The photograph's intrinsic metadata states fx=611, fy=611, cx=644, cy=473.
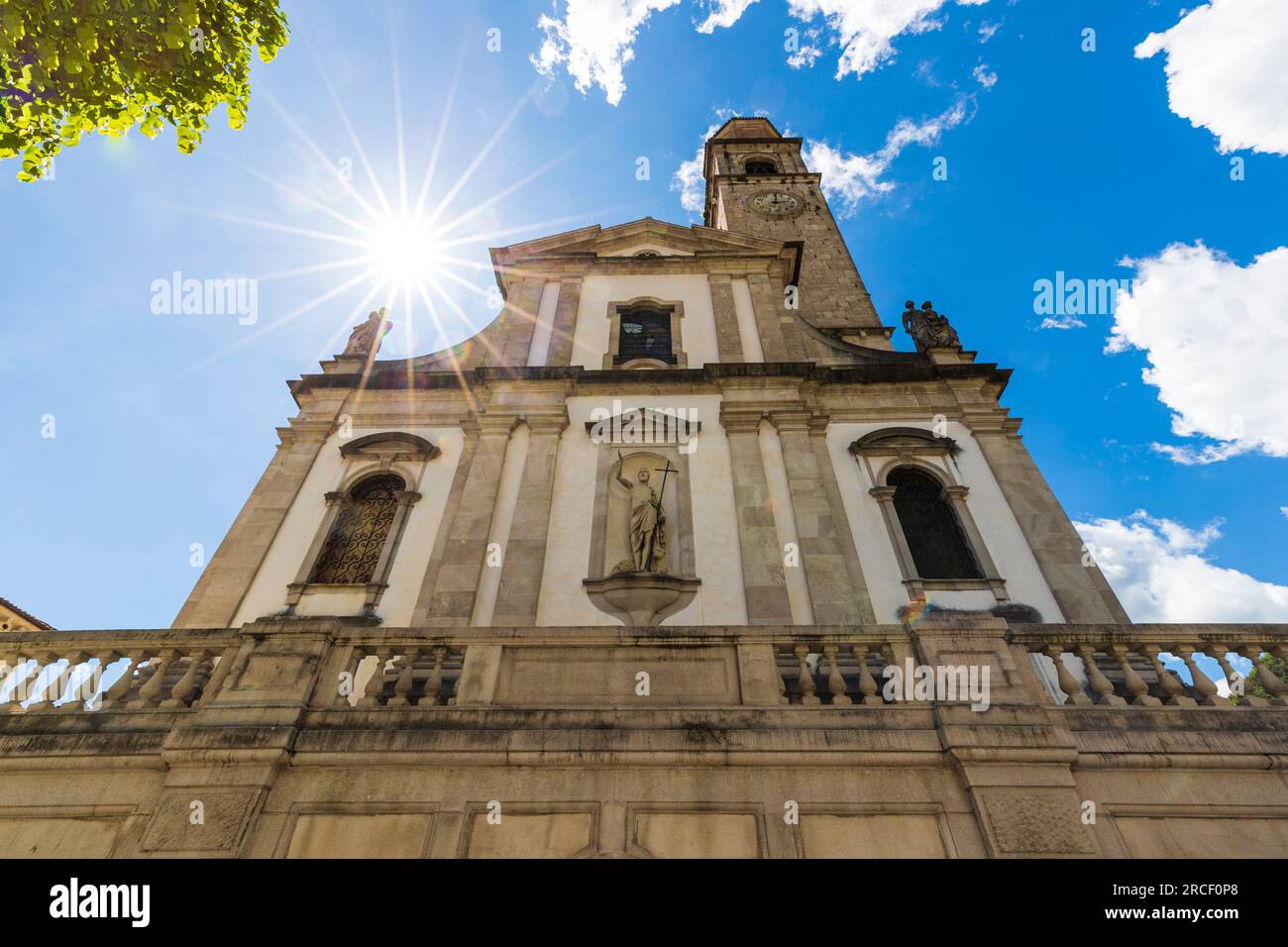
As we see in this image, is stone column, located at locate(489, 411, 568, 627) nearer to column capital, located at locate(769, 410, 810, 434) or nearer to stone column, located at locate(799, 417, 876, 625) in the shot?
column capital, located at locate(769, 410, 810, 434)

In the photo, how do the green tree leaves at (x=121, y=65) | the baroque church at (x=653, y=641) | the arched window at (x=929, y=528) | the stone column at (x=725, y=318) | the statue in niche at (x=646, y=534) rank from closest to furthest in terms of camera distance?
the baroque church at (x=653, y=641)
the green tree leaves at (x=121, y=65)
the statue in niche at (x=646, y=534)
the arched window at (x=929, y=528)
the stone column at (x=725, y=318)

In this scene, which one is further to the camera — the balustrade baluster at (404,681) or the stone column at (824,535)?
the stone column at (824,535)

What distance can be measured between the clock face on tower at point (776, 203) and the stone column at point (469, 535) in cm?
2222

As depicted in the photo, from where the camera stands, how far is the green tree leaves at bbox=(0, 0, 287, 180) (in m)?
8.10

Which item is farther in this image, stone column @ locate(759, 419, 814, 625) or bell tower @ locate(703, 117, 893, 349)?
bell tower @ locate(703, 117, 893, 349)

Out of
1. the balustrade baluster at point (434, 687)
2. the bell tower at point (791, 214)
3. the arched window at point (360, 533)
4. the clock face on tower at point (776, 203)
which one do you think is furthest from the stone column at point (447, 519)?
the clock face on tower at point (776, 203)

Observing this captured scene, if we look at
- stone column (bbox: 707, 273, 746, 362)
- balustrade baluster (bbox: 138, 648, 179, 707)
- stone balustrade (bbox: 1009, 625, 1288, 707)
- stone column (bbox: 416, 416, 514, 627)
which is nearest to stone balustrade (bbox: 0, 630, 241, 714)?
balustrade baluster (bbox: 138, 648, 179, 707)

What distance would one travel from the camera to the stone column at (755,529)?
10.3 meters

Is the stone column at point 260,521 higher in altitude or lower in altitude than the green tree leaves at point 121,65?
lower

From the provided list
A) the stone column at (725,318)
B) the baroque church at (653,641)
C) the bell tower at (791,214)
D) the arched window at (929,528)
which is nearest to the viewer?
the baroque church at (653,641)

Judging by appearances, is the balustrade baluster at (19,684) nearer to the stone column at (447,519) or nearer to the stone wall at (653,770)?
the stone wall at (653,770)

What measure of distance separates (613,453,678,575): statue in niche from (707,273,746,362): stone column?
5278 millimetres

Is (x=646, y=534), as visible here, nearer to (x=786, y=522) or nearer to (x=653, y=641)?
(x=786, y=522)

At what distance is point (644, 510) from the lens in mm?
11188
